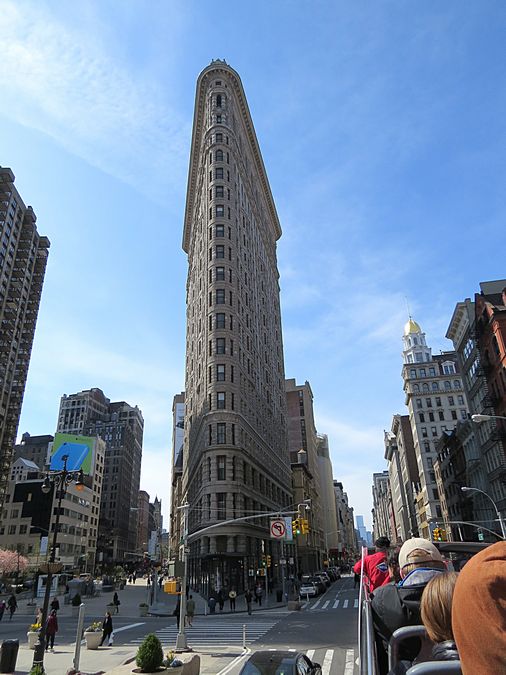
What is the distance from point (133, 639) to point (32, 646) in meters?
5.25

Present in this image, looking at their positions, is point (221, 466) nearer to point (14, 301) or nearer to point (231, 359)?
point (231, 359)

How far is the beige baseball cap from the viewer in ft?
14.0

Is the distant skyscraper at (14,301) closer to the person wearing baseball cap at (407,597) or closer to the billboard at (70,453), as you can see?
the billboard at (70,453)

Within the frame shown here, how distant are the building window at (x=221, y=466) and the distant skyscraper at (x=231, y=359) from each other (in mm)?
155

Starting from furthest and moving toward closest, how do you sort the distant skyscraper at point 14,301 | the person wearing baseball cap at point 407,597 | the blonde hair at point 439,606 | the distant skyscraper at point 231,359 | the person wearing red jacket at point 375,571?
the distant skyscraper at point 14,301, the distant skyscraper at point 231,359, the person wearing red jacket at point 375,571, the person wearing baseball cap at point 407,597, the blonde hair at point 439,606

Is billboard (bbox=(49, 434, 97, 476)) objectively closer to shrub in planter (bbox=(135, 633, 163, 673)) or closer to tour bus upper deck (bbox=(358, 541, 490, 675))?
shrub in planter (bbox=(135, 633, 163, 673))

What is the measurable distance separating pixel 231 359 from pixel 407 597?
54.3 meters

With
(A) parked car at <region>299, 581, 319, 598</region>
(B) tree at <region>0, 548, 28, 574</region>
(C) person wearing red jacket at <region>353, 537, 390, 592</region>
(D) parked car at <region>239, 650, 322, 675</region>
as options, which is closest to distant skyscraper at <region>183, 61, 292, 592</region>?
(A) parked car at <region>299, 581, 319, 598</region>

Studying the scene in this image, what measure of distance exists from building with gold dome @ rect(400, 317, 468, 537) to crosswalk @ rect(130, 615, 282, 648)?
81.7 metres

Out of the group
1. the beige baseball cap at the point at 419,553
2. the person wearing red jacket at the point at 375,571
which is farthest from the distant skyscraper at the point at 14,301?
the beige baseball cap at the point at 419,553

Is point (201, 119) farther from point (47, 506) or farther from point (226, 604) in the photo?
point (47, 506)

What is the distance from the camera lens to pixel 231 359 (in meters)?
58.1

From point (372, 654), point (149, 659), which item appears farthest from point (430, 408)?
point (372, 654)

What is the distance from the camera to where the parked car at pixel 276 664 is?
10.4 m
